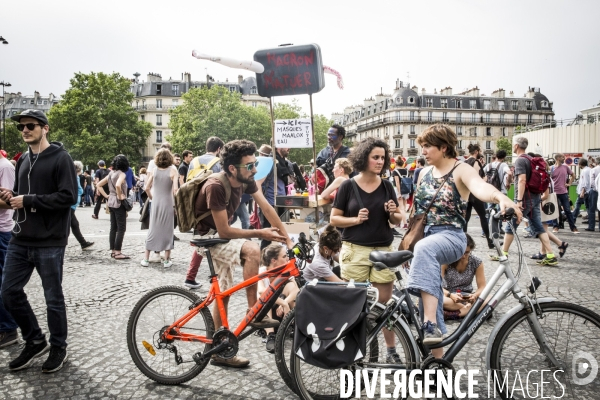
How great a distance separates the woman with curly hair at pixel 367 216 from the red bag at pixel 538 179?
15.6 feet

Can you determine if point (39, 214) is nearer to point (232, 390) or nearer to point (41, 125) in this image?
point (41, 125)

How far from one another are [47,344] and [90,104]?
6286 centimetres

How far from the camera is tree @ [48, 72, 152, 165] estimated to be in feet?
196

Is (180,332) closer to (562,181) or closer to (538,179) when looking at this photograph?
(538,179)

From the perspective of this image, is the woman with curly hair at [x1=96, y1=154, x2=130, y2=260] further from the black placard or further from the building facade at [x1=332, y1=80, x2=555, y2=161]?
the building facade at [x1=332, y1=80, x2=555, y2=161]

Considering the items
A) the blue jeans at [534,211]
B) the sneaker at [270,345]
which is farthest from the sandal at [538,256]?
the sneaker at [270,345]

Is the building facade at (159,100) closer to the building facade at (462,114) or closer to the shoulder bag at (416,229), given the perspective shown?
the building facade at (462,114)

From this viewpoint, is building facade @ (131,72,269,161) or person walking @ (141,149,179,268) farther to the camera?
building facade @ (131,72,269,161)

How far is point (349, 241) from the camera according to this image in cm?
395

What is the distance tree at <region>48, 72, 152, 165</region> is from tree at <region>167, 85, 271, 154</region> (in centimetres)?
559

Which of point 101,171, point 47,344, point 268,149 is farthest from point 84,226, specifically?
point 47,344

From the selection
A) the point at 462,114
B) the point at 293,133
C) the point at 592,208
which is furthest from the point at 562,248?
the point at 462,114

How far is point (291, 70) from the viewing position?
22.9 feet

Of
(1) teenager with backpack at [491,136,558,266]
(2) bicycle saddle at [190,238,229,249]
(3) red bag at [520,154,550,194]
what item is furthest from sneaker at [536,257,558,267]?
(2) bicycle saddle at [190,238,229,249]
